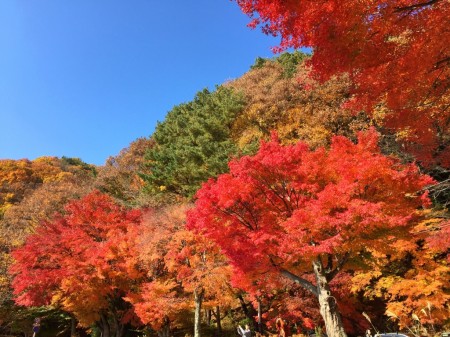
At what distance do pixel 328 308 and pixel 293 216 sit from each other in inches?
152

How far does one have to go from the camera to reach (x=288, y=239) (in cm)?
982

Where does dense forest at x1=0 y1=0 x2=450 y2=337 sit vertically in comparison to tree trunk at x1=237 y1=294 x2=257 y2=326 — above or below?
above

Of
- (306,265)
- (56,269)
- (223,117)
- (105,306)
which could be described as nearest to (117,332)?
(105,306)

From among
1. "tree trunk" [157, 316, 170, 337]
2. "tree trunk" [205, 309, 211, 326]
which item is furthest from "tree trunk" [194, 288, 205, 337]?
"tree trunk" [205, 309, 211, 326]

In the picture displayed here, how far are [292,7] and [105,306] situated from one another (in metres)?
20.7

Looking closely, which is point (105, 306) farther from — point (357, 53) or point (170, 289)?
point (357, 53)

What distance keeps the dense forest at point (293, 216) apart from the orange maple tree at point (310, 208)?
6 cm

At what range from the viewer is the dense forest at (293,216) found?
697 cm

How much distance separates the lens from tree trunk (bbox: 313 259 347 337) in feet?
33.9

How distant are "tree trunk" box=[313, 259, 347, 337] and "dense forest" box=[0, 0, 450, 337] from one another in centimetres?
5

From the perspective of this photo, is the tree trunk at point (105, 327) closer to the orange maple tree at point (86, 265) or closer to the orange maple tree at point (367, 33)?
the orange maple tree at point (86, 265)

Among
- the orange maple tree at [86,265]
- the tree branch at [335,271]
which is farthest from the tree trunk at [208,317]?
the tree branch at [335,271]

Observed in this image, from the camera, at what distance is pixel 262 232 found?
10242 mm

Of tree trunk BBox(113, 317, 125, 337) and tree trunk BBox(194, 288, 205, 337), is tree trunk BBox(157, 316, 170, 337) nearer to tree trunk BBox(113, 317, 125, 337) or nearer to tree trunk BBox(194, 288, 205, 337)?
tree trunk BBox(194, 288, 205, 337)
